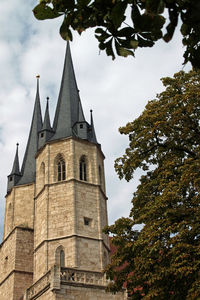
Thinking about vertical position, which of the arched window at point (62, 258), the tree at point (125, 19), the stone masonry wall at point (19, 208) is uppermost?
the stone masonry wall at point (19, 208)

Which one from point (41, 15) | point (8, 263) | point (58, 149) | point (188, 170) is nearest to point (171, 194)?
point (188, 170)

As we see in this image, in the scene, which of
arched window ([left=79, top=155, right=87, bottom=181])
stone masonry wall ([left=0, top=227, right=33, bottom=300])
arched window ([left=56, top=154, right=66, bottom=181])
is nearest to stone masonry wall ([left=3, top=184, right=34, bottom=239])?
stone masonry wall ([left=0, top=227, right=33, bottom=300])

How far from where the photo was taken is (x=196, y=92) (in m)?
11.4

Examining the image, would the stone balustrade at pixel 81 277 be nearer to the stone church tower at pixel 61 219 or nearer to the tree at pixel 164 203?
the stone church tower at pixel 61 219

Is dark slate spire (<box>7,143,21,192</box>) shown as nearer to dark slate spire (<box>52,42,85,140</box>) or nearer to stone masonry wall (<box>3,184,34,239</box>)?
stone masonry wall (<box>3,184,34,239</box>)

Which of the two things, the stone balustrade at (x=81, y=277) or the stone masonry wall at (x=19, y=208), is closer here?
the stone balustrade at (x=81, y=277)

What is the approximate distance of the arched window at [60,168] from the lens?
75.6ft

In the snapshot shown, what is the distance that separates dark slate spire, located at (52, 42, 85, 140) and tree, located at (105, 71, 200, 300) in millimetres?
12504

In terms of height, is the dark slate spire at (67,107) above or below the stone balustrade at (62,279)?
above

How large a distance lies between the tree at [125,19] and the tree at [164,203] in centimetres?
634

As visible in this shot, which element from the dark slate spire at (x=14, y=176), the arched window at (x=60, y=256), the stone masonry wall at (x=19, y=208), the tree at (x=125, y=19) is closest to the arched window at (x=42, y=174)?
the stone masonry wall at (x=19, y=208)

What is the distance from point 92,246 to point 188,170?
11.7 meters

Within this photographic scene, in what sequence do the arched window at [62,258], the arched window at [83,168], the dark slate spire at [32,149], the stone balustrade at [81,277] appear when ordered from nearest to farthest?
the stone balustrade at [81,277] → the arched window at [62,258] → the arched window at [83,168] → the dark slate spire at [32,149]

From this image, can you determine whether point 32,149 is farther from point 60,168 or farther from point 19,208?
point 60,168
